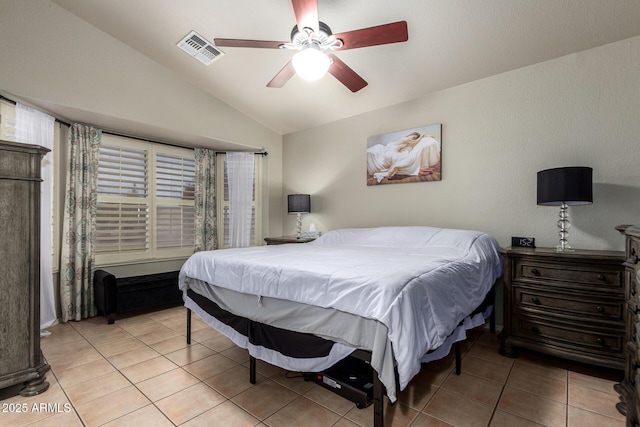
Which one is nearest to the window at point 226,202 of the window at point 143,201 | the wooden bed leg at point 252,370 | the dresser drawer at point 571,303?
the window at point 143,201

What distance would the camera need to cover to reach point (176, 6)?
2.73 meters

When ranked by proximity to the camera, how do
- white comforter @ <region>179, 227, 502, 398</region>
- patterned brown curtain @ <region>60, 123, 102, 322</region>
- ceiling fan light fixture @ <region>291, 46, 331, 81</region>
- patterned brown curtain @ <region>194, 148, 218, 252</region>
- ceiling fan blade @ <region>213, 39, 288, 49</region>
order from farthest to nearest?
patterned brown curtain @ <region>194, 148, 218, 252</region>
patterned brown curtain @ <region>60, 123, 102, 322</region>
ceiling fan blade @ <region>213, 39, 288, 49</region>
ceiling fan light fixture @ <region>291, 46, 331, 81</region>
white comforter @ <region>179, 227, 502, 398</region>

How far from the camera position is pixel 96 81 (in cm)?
317

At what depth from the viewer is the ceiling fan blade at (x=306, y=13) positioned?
70.6 inches

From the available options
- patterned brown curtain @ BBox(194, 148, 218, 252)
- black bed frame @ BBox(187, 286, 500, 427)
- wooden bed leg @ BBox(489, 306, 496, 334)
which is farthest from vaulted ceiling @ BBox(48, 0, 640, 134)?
wooden bed leg @ BBox(489, 306, 496, 334)

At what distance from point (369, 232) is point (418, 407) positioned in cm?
190

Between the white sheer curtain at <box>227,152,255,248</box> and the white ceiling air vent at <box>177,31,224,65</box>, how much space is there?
162 centimetres

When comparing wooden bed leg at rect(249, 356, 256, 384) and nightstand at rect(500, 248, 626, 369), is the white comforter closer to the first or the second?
nightstand at rect(500, 248, 626, 369)

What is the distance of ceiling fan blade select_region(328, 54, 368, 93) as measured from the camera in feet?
7.69

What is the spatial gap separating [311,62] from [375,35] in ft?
1.50

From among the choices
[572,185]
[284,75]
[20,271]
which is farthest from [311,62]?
[20,271]

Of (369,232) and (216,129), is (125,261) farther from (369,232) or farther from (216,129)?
(369,232)

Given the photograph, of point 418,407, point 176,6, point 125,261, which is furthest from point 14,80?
point 418,407

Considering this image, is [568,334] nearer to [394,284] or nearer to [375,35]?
[394,284]
